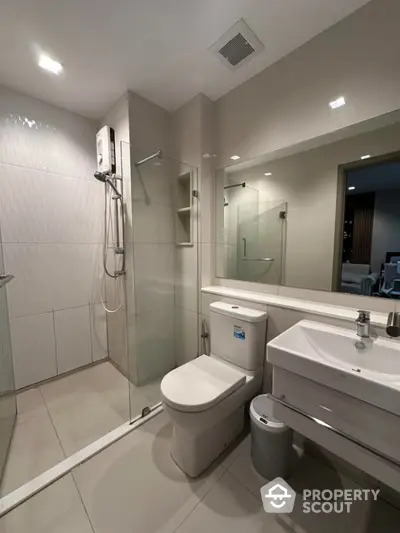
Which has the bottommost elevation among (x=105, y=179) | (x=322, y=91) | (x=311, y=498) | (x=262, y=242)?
(x=311, y=498)

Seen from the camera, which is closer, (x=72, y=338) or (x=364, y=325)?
(x=364, y=325)

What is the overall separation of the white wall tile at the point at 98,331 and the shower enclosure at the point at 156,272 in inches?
9.2

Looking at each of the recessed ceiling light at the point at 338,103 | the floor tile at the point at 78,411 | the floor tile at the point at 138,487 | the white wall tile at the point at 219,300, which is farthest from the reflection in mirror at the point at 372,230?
the floor tile at the point at 78,411

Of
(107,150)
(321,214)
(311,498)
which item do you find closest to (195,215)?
(107,150)

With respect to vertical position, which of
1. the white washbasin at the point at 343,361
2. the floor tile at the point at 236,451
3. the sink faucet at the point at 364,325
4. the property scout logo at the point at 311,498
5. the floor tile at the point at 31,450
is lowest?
the property scout logo at the point at 311,498

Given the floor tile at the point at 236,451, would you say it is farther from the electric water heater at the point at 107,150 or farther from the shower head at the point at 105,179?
the electric water heater at the point at 107,150

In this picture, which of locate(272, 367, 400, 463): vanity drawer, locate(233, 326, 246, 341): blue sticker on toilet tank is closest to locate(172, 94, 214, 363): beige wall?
locate(233, 326, 246, 341): blue sticker on toilet tank

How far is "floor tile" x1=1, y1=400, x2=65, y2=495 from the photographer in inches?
48.5

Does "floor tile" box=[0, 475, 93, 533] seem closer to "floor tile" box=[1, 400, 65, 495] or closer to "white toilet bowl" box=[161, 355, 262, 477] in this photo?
"floor tile" box=[1, 400, 65, 495]

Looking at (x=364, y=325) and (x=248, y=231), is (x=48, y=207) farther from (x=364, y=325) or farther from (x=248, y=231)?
(x=364, y=325)

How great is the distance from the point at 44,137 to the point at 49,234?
81 cm

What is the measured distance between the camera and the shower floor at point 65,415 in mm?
1321

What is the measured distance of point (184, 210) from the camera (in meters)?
2.06

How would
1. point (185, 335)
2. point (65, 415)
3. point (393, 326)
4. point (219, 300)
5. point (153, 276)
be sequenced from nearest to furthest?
point (393, 326) < point (65, 415) < point (219, 300) < point (153, 276) < point (185, 335)
